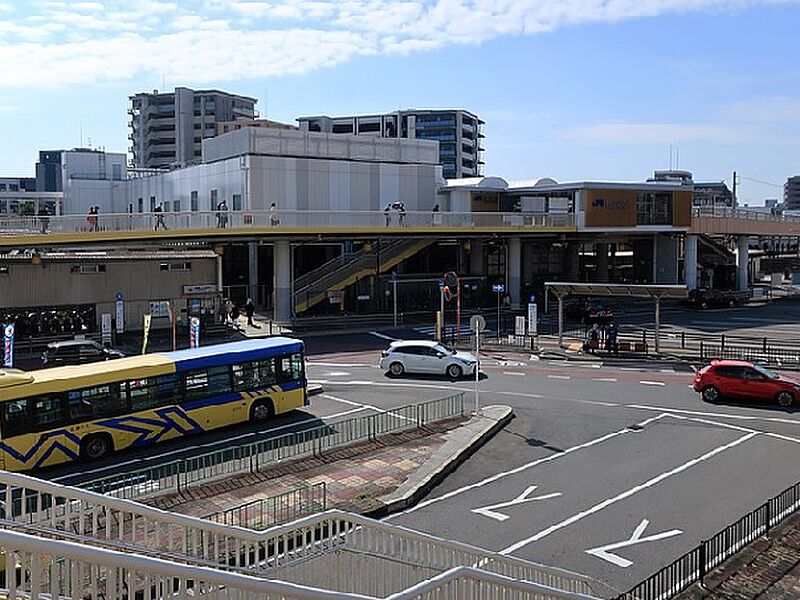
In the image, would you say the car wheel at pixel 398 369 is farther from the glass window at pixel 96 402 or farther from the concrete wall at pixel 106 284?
the concrete wall at pixel 106 284

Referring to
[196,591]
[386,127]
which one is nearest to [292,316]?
[196,591]

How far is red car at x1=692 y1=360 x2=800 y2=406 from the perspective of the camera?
24.9 m

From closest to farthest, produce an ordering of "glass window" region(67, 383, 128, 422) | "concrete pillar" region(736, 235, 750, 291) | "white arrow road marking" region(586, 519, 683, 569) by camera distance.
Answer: "white arrow road marking" region(586, 519, 683, 569), "glass window" region(67, 383, 128, 422), "concrete pillar" region(736, 235, 750, 291)

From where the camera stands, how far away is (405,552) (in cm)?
1031

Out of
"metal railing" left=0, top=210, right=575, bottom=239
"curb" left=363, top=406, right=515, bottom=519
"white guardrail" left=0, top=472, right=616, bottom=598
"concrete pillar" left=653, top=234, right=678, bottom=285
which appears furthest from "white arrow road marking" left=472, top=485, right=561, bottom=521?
"concrete pillar" left=653, top=234, right=678, bottom=285

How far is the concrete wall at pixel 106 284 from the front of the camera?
122 ft

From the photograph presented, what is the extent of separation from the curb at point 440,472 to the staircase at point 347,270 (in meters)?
25.5

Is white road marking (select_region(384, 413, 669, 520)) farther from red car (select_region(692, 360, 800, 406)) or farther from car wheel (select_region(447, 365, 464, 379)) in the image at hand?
car wheel (select_region(447, 365, 464, 379))

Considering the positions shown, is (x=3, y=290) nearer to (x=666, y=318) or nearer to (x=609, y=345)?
(x=609, y=345)

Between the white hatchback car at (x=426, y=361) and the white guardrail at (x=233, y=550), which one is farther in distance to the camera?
the white hatchback car at (x=426, y=361)

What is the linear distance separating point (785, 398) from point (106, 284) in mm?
28901

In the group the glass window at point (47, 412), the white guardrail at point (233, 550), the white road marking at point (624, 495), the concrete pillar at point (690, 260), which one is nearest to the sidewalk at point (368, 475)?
the white road marking at point (624, 495)

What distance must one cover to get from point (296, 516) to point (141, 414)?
22.0ft

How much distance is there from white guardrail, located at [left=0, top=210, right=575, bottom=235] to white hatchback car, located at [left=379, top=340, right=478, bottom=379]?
1390 cm
